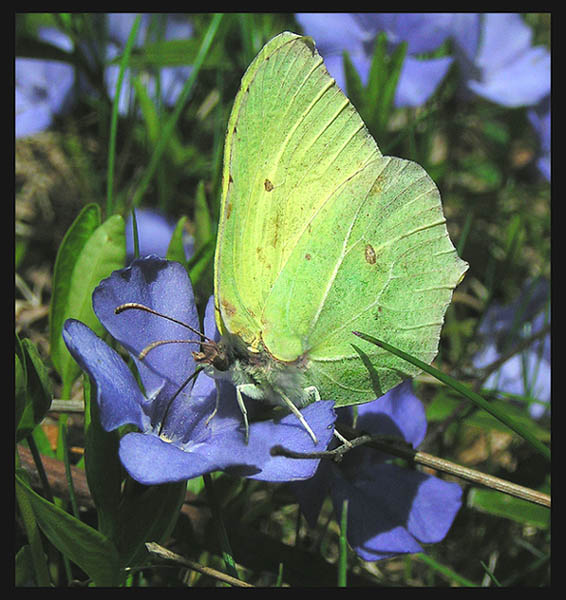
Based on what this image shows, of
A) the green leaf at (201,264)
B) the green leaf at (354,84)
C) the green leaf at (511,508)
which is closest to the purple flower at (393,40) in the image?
the green leaf at (354,84)

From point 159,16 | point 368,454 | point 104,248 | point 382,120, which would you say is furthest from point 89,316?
point 159,16

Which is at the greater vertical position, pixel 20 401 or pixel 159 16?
pixel 159 16

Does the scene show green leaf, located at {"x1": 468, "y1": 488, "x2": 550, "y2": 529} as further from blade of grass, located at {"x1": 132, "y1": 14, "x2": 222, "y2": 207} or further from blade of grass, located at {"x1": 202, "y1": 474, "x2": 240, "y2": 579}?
blade of grass, located at {"x1": 132, "y1": 14, "x2": 222, "y2": 207}

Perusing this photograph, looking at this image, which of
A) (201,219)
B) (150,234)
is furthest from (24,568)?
(150,234)

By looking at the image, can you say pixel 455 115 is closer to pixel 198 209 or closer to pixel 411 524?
pixel 198 209

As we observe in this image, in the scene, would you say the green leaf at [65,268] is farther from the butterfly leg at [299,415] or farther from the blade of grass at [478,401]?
the blade of grass at [478,401]

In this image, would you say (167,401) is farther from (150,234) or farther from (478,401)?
(150,234)
